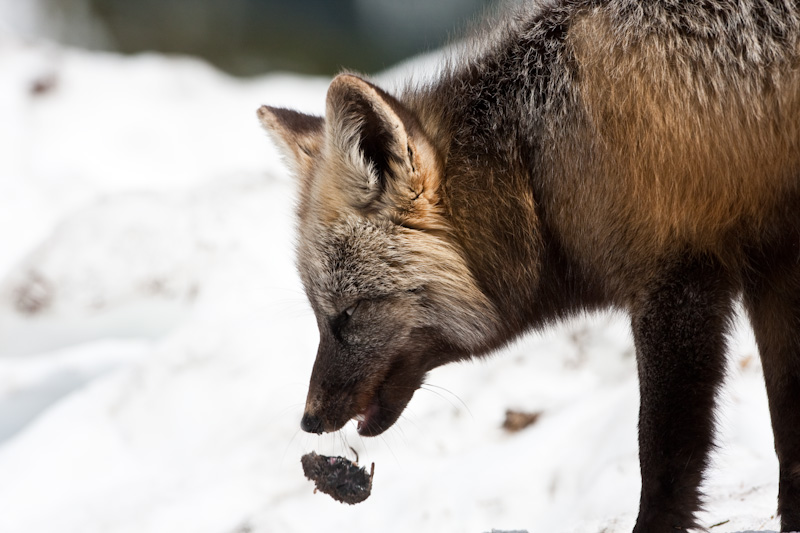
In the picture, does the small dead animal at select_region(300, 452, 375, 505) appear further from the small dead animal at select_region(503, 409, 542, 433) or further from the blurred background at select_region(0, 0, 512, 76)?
the blurred background at select_region(0, 0, 512, 76)

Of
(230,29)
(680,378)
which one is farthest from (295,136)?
(230,29)

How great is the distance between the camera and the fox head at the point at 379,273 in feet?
11.3

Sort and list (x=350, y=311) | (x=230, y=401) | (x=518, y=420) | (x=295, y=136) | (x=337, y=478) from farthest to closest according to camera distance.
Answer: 1. (x=230, y=401)
2. (x=518, y=420)
3. (x=295, y=136)
4. (x=337, y=478)
5. (x=350, y=311)

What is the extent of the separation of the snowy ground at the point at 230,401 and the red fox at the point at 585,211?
0.84 metres

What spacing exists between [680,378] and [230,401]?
398 centimetres

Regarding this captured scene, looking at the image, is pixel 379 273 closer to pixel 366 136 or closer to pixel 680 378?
pixel 366 136

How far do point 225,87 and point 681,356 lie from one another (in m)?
11.0

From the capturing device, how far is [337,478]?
4047mm

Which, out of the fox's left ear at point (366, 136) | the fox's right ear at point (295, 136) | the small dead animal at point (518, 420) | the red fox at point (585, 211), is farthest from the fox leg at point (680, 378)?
the small dead animal at point (518, 420)

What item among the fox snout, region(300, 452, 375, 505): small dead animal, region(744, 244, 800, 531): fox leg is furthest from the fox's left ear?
region(744, 244, 800, 531): fox leg

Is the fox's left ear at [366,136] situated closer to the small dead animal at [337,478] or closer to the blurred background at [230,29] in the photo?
the small dead animal at [337,478]

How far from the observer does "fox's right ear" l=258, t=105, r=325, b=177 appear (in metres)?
4.19

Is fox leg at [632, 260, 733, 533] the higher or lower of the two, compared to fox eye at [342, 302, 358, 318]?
lower

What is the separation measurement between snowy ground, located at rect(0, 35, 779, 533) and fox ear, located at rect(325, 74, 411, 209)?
1.15m
